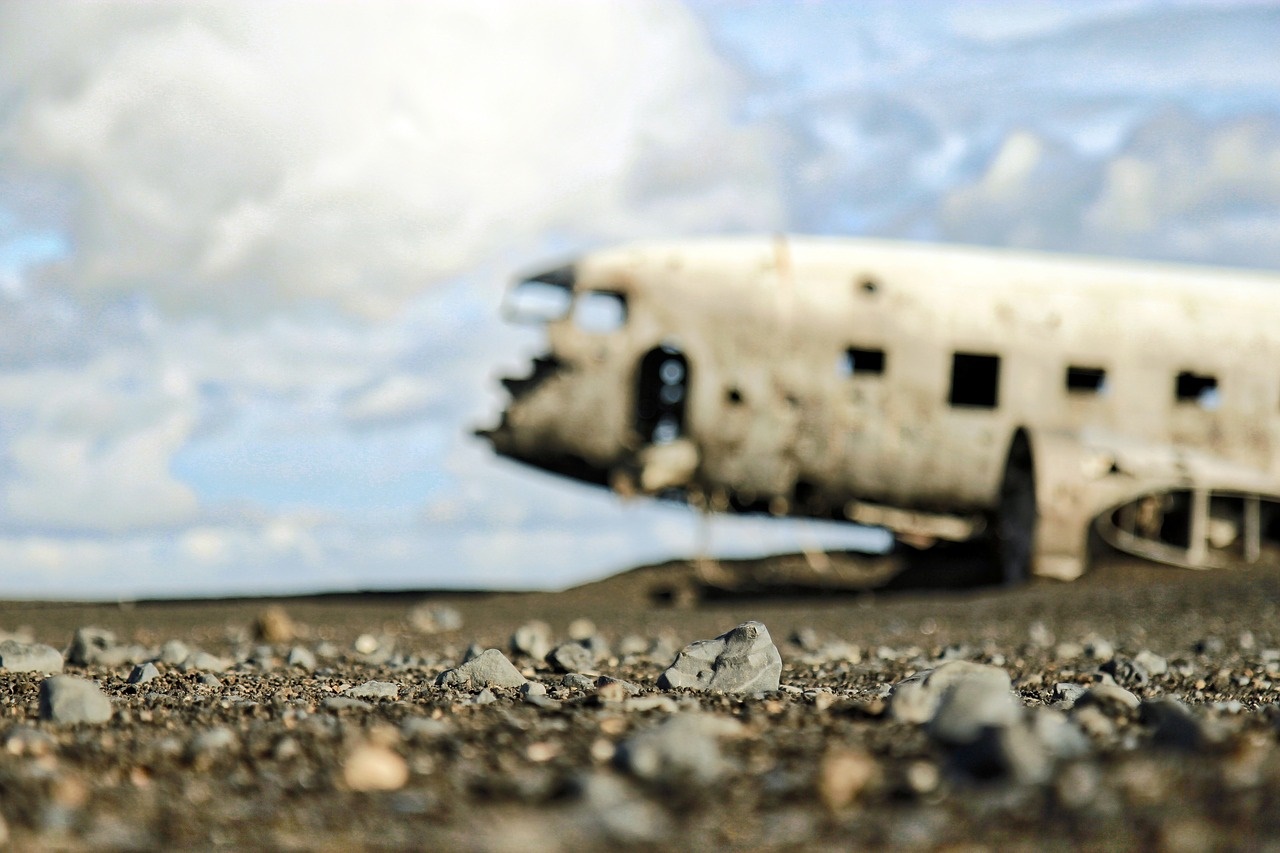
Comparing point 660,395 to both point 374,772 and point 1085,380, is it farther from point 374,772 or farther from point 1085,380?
point 374,772

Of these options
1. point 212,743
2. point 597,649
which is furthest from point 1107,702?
point 597,649

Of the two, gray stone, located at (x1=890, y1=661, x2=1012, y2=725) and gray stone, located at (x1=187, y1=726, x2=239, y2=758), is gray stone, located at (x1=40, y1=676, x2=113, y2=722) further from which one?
gray stone, located at (x1=890, y1=661, x2=1012, y2=725)

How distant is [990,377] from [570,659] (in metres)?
13.0

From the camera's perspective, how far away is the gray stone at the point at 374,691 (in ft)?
12.0

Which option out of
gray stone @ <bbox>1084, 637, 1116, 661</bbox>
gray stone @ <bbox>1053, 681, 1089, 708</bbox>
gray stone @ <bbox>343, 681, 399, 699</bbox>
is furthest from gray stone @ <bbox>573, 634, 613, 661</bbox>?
gray stone @ <bbox>1084, 637, 1116, 661</bbox>

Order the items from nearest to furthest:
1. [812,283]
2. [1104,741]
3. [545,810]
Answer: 1. [545,810]
2. [1104,741]
3. [812,283]

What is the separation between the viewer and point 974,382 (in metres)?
17.1

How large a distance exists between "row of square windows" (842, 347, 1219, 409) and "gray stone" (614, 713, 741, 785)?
12551mm

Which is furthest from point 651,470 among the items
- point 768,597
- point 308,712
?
point 308,712

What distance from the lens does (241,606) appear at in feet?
44.3

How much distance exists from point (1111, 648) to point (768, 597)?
8.56m

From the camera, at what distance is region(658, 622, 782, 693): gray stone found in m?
3.73

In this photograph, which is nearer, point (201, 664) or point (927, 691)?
point (927, 691)

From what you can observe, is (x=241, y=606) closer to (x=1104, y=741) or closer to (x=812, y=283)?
(x=812, y=283)
